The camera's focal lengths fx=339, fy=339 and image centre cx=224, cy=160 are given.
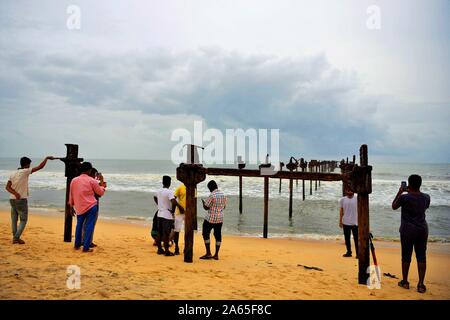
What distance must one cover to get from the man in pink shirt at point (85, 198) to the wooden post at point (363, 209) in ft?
16.9

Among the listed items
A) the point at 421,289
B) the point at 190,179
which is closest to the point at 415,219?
the point at 421,289

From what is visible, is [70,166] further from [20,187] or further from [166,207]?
[166,207]

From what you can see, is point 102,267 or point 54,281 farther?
point 102,267

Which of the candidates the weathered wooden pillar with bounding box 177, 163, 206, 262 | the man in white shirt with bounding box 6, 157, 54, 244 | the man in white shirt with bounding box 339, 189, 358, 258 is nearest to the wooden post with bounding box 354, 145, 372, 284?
the man in white shirt with bounding box 339, 189, 358, 258

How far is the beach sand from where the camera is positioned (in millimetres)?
4898

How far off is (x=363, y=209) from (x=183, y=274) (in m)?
3.37

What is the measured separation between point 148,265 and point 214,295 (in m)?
2.04

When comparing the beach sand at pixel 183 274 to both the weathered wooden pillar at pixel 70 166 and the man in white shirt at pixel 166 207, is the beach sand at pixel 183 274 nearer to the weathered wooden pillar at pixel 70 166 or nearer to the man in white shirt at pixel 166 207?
the man in white shirt at pixel 166 207

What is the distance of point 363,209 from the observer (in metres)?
5.89

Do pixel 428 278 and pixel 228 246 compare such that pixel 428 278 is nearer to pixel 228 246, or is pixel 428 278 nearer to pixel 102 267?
pixel 228 246

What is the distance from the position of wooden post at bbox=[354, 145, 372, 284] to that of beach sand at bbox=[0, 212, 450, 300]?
0.38 m

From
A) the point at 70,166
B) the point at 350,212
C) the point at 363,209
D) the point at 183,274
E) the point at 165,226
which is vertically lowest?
the point at 183,274
